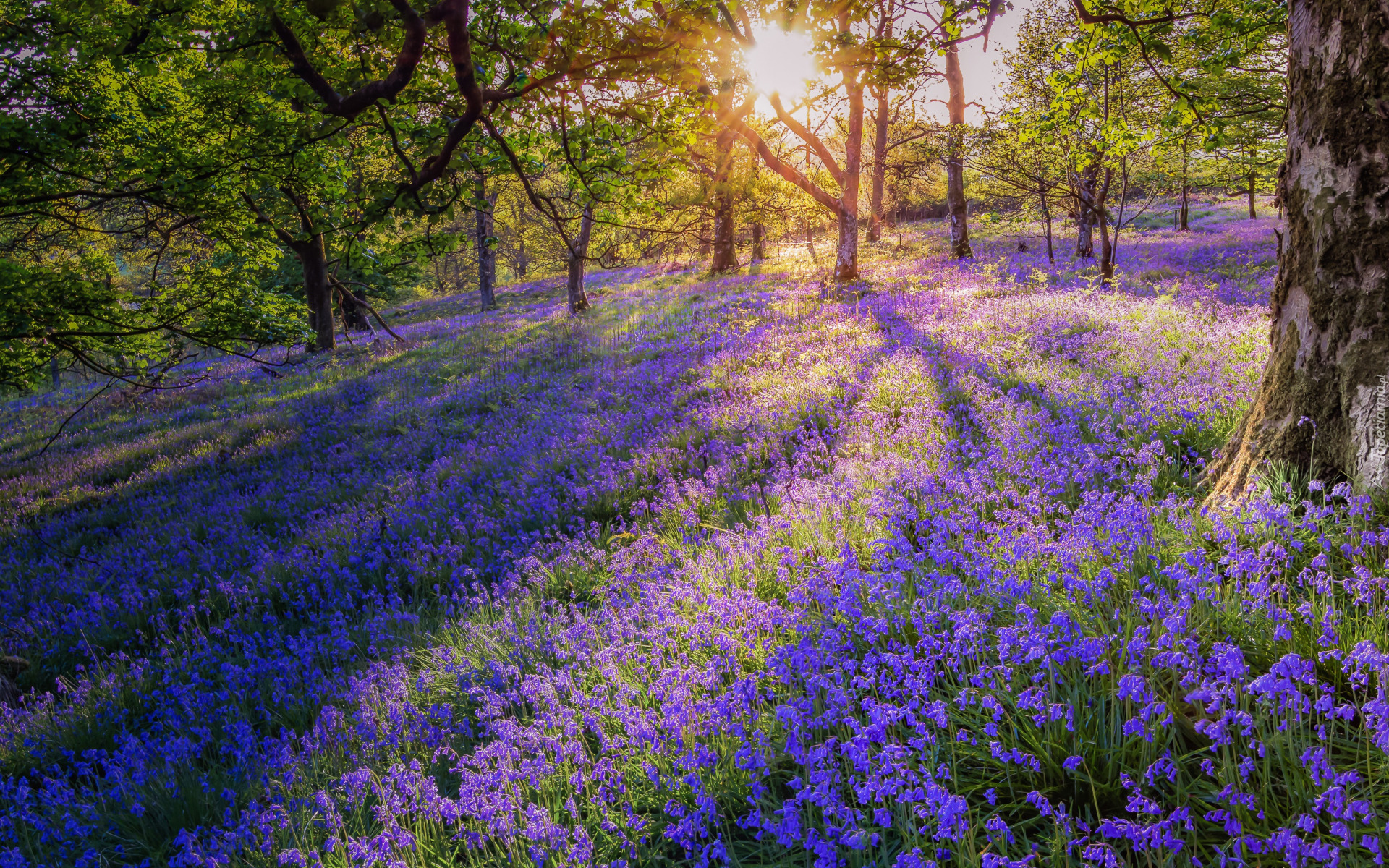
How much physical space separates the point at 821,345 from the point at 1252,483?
21.6 ft

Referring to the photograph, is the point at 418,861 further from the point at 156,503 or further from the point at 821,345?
the point at 156,503

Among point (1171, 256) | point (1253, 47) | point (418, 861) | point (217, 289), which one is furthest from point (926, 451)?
point (1171, 256)

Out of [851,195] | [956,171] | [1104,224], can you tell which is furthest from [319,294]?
[1104,224]

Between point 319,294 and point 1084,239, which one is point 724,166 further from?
point 319,294

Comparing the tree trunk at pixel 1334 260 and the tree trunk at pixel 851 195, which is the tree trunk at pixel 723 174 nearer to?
the tree trunk at pixel 851 195

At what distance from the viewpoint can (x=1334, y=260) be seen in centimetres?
290

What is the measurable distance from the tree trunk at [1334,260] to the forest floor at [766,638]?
301 millimetres

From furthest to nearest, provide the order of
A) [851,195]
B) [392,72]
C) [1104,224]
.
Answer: [851,195], [1104,224], [392,72]

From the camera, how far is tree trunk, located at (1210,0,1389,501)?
272 centimetres

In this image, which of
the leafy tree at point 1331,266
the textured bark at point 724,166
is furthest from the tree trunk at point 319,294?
the leafy tree at point 1331,266

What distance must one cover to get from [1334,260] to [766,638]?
330 centimetres

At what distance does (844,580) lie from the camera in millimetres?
3188

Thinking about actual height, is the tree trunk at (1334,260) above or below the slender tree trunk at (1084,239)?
below

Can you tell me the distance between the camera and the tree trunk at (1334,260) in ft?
8.93
